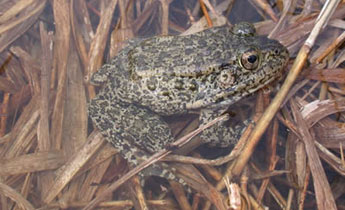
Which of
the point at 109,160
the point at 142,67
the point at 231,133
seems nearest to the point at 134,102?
the point at 142,67

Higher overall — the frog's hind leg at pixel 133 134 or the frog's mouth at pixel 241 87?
the frog's mouth at pixel 241 87

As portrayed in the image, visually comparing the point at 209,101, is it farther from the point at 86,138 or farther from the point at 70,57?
the point at 70,57

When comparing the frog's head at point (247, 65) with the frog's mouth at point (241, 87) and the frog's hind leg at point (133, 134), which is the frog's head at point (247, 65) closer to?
the frog's mouth at point (241, 87)

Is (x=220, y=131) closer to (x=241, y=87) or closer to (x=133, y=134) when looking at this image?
(x=241, y=87)

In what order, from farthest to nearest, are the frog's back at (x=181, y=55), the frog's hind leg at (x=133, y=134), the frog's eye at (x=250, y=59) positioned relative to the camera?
the frog's hind leg at (x=133, y=134), the frog's back at (x=181, y=55), the frog's eye at (x=250, y=59)

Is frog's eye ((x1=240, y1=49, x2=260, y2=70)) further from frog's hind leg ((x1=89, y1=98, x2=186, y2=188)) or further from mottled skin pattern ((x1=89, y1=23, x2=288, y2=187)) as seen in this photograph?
frog's hind leg ((x1=89, y1=98, x2=186, y2=188))

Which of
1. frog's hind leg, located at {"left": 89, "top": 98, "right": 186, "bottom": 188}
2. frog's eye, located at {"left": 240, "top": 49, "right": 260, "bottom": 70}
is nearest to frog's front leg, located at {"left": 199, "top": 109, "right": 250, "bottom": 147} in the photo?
frog's hind leg, located at {"left": 89, "top": 98, "right": 186, "bottom": 188}

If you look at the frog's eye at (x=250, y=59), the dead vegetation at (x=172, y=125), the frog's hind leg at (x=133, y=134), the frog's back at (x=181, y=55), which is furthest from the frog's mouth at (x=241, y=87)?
the frog's hind leg at (x=133, y=134)
